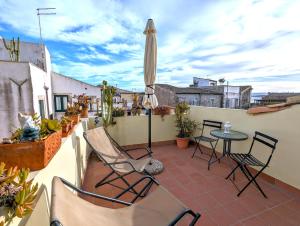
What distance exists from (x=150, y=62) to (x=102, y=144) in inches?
75.6

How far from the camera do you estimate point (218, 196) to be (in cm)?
239

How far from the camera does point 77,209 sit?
1220 millimetres

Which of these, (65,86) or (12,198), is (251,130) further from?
(65,86)

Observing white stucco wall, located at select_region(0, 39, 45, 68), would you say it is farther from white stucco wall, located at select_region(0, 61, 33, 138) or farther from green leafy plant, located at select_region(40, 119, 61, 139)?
green leafy plant, located at select_region(40, 119, 61, 139)

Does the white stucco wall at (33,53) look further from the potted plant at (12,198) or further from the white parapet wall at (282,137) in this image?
the white parapet wall at (282,137)

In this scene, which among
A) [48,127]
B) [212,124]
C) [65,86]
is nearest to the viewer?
[48,127]

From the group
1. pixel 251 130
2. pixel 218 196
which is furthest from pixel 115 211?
pixel 251 130

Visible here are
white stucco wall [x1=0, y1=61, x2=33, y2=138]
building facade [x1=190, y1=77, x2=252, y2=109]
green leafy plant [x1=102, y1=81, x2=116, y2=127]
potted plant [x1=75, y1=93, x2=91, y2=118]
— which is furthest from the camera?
building facade [x1=190, y1=77, x2=252, y2=109]

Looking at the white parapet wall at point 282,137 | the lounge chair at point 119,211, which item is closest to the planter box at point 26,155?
the lounge chair at point 119,211

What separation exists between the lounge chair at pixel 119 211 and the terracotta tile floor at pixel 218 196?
0.83 metres

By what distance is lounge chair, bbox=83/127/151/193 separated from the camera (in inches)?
92.7

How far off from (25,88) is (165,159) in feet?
18.7

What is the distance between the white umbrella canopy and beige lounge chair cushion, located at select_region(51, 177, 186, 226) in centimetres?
227

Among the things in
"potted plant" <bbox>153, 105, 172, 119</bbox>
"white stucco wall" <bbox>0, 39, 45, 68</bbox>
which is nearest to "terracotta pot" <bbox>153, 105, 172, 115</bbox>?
"potted plant" <bbox>153, 105, 172, 119</bbox>
